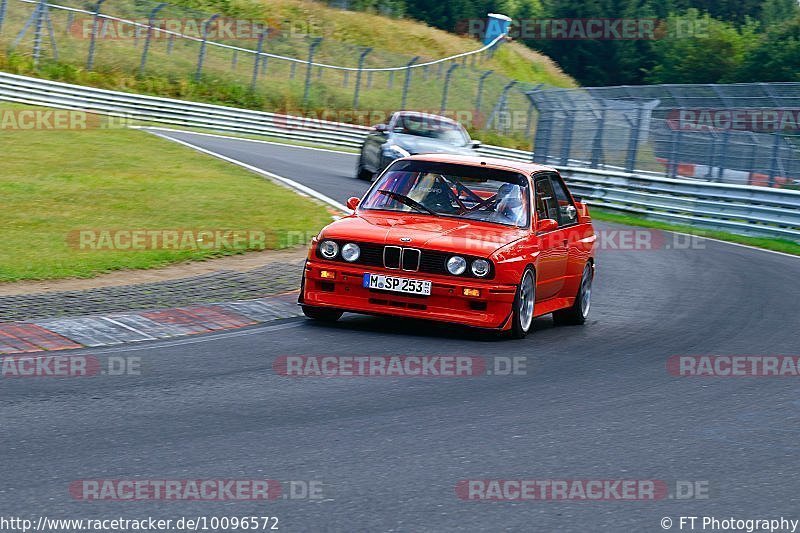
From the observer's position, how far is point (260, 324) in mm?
9555

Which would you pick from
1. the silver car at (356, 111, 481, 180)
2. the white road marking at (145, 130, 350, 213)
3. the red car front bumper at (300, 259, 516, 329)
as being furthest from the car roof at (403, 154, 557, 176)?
the silver car at (356, 111, 481, 180)

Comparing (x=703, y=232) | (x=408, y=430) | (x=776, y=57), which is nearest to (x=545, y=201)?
(x=408, y=430)

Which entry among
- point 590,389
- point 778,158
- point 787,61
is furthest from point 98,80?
point 787,61

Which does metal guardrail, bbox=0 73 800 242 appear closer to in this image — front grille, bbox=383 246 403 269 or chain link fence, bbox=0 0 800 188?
chain link fence, bbox=0 0 800 188

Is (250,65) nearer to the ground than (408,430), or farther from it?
farther from it

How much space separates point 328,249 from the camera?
9391 millimetres

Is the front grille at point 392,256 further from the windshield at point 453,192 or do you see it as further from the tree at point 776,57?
the tree at point 776,57

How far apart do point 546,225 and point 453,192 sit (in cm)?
85

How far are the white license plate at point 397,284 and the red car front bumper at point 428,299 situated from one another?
32 mm

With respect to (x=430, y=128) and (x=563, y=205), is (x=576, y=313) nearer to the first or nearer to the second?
(x=563, y=205)

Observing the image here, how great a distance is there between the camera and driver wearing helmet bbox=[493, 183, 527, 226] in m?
9.97

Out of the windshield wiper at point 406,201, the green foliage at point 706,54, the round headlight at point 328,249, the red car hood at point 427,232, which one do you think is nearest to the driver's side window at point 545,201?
the red car hood at point 427,232

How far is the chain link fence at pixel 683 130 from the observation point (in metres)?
22.0

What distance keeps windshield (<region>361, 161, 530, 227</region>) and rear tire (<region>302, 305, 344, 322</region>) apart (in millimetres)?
1103
